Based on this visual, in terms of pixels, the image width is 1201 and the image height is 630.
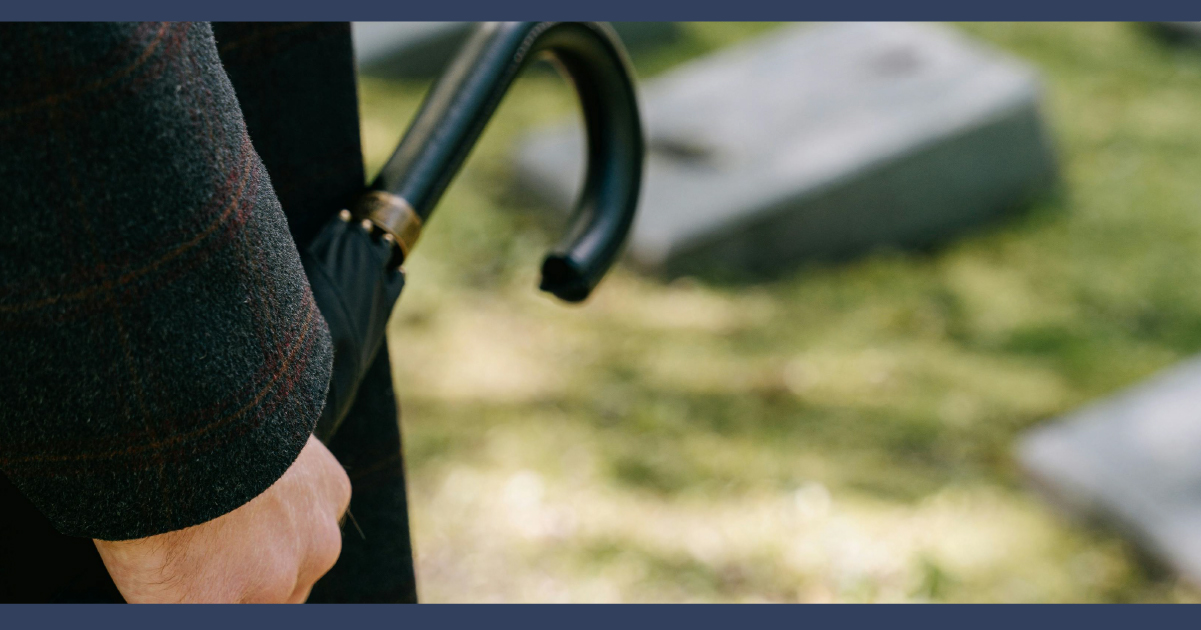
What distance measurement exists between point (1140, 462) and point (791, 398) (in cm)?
64

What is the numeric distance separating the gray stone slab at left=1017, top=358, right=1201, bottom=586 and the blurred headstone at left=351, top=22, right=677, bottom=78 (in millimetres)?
2112

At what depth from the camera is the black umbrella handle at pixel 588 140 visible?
76cm

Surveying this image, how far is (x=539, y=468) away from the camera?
6.74 ft

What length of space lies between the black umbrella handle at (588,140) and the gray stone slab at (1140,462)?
128cm

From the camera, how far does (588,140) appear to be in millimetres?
939

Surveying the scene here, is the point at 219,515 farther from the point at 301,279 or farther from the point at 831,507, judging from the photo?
the point at 831,507

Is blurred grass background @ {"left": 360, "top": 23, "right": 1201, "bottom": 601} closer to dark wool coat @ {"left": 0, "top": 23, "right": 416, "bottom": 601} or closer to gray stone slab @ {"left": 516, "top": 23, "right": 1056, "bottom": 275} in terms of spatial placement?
gray stone slab @ {"left": 516, "top": 23, "right": 1056, "bottom": 275}

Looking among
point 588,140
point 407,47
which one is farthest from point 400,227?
point 407,47

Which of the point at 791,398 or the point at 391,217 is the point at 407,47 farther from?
the point at 391,217

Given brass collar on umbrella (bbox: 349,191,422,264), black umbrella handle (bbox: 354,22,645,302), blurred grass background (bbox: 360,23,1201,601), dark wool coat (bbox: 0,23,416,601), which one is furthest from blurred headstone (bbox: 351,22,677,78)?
dark wool coat (bbox: 0,23,416,601)

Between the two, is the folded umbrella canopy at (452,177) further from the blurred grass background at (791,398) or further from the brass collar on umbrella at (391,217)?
the blurred grass background at (791,398)

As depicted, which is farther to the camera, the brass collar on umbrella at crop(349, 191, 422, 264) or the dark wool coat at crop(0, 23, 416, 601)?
the brass collar on umbrella at crop(349, 191, 422, 264)

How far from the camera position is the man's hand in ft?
1.75

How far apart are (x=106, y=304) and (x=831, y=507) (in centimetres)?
163
